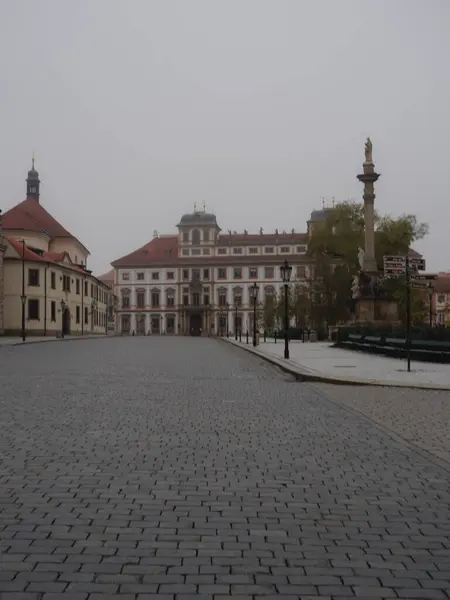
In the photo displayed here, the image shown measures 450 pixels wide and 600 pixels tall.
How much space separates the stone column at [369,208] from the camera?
4394 centimetres

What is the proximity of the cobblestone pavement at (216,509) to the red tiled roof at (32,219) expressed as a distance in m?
81.1

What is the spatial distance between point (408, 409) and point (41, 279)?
226ft

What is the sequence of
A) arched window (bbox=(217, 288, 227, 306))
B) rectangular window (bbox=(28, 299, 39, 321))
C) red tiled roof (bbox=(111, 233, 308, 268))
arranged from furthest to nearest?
arched window (bbox=(217, 288, 227, 306)) < red tiled roof (bbox=(111, 233, 308, 268)) < rectangular window (bbox=(28, 299, 39, 321))

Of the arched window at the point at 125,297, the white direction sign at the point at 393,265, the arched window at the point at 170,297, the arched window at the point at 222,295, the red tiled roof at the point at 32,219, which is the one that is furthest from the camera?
the arched window at the point at 125,297

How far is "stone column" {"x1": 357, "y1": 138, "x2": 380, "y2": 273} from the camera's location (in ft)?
144

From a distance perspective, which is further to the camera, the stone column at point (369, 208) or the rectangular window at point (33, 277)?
the rectangular window at point (33, 277)

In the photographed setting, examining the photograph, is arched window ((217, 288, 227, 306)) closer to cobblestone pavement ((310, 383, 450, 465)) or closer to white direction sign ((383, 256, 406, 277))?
white direction sign ((383, 256, 406, 277))

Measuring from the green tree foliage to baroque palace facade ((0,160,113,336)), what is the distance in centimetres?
2698

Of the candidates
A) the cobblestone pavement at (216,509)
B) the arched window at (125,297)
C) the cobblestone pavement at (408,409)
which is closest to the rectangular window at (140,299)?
the arched window at (125,297)

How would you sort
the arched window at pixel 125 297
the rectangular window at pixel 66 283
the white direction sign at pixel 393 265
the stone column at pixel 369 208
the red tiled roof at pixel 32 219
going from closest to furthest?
the white direction sign at pixel 393 265
the stone column at pixel 369 208
the rectangular window at pixel 66 283
the red tiled roof at pixel 32 219
the arched window at pixel 125 297

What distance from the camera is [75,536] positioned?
16.2 feet

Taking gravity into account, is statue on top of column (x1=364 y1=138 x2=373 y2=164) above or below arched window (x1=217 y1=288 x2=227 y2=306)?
above

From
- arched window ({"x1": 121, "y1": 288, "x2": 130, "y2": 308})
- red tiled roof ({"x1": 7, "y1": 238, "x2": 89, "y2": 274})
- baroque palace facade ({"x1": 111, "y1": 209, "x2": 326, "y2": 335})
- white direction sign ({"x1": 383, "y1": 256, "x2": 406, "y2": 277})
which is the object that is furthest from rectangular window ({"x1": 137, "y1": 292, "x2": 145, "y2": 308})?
white direction sign ({"x1": 383, "y1": 256, "x2": 406, "y2": 277})

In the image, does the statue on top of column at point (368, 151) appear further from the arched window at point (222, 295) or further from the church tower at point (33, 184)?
the arched window at point (222, 295)
